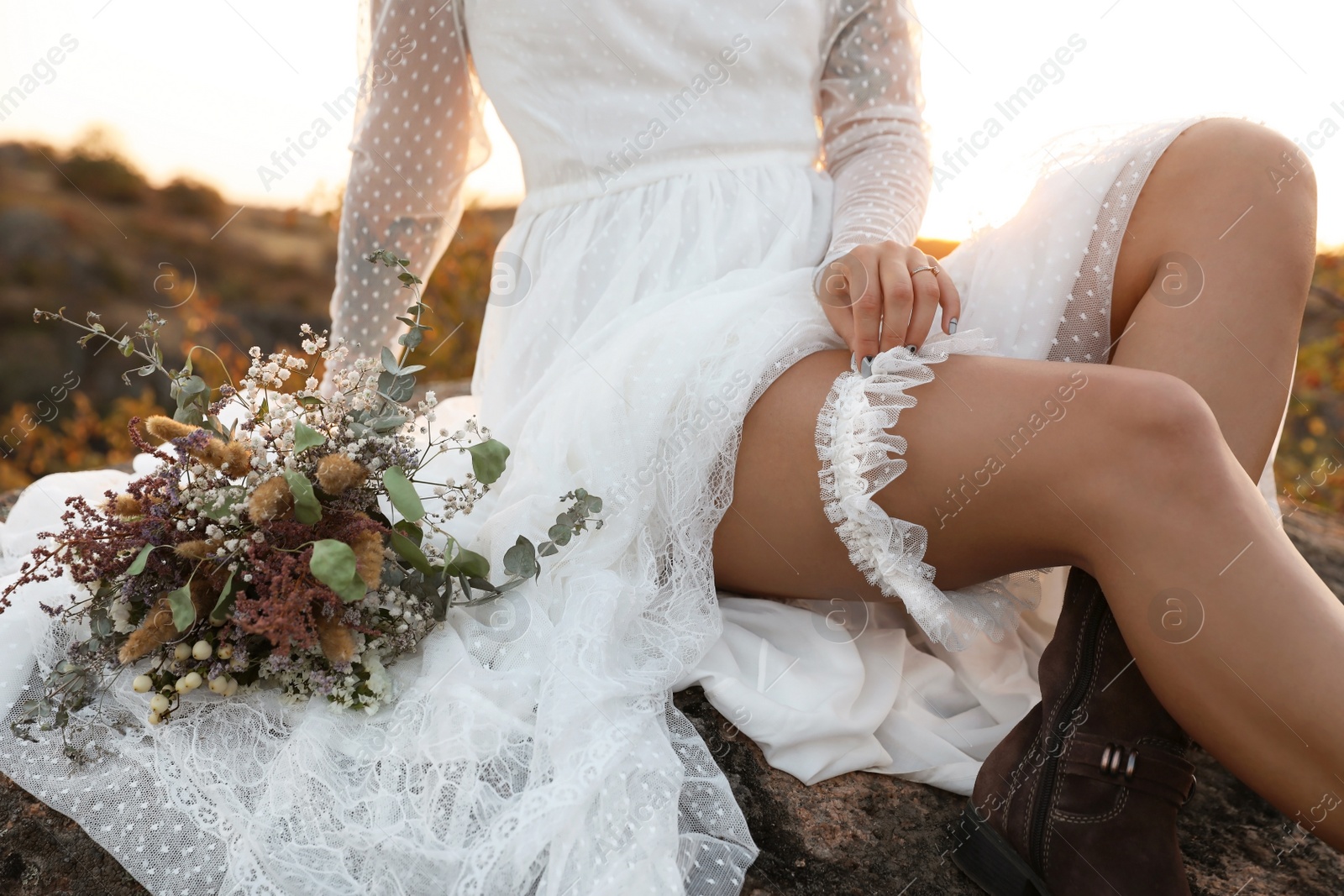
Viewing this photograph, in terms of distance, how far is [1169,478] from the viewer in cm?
75

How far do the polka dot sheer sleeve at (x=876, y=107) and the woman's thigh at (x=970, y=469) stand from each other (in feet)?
1.70

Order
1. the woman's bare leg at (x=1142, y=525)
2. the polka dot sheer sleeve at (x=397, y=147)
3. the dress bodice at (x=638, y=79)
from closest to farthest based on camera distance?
the woman's bare leg at (x=1142, y=525) → the dress bodice at (x=638, y=79) → the polka dot sheer sleeve at (x=397, y=147)

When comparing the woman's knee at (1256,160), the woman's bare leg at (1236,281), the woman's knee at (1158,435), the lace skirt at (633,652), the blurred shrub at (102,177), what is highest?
the woman's knee at (1256,160)

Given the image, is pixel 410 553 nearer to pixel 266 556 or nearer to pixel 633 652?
pixel 266 556

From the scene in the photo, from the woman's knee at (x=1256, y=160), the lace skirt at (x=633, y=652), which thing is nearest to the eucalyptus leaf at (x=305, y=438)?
the lace skirt at (x=633, y=652)

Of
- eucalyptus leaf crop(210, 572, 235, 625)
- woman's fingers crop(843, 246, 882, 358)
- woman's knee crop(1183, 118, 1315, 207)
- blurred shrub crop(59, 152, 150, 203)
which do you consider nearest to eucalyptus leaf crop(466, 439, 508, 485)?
eucalyptus leaf crop(210, 572, 235, 625)

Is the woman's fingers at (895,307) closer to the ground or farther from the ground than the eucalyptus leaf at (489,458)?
farther from the ground

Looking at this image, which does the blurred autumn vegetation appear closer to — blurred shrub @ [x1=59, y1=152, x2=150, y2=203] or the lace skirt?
blurred shrub @ [x1=59, y1=152, x2=150, y2=203]

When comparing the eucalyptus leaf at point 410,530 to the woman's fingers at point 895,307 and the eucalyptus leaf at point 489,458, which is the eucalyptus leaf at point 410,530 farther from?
the woman's fingers at point 895,307

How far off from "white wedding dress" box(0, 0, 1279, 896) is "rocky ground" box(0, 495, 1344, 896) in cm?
4

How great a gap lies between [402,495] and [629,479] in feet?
0.82

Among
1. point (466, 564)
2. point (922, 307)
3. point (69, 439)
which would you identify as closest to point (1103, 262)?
point (922, 307)

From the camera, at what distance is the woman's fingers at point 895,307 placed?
897 mm

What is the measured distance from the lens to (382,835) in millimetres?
773
